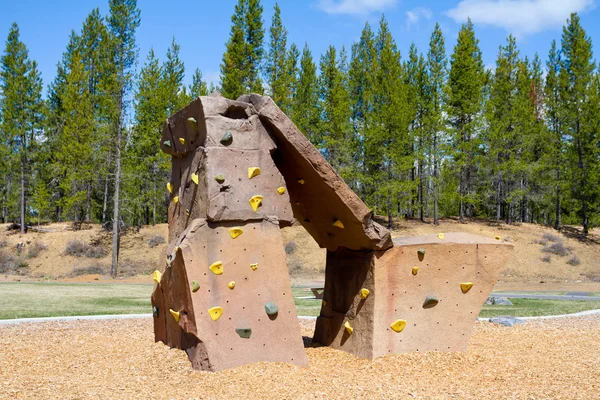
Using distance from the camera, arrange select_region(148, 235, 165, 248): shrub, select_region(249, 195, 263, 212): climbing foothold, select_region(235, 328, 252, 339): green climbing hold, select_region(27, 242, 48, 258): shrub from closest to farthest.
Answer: select_region(235, 328, 252, 339): green climbing hold, select_region(249, 195, 263, 212): climbing foothold, select_region(27, 242, 48, 258): shrub, select_region(148, 235, 165, 248): shrub

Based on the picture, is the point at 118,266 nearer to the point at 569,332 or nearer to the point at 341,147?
the point at 341,147

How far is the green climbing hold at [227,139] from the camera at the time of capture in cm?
610

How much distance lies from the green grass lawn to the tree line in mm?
11959

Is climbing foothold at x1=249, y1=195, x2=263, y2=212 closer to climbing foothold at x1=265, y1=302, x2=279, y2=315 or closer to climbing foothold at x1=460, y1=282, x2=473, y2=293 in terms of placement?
climbing foothold at x1=265, y1=302, x2=279, y2=315

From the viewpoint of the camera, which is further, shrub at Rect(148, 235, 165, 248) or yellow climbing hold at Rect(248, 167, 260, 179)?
shrub at Rect(148, 235, 165, 248)

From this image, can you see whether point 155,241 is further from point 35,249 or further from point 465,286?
point 465,286

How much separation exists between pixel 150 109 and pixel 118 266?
834 cm

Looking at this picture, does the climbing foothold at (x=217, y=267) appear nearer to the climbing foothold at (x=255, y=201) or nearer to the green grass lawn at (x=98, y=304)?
the climbing foothold at (x=255, y=201)

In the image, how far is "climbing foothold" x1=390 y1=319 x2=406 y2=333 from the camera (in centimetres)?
675

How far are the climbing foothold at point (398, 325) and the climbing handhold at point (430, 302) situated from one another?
1.24 ft

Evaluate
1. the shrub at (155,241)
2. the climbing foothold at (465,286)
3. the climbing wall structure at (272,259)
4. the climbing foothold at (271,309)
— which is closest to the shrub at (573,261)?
the shrub at (155,241)

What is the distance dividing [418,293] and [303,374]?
6.47ft

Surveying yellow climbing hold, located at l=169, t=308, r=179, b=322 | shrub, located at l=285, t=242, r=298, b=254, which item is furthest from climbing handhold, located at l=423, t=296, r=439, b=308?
shrub, located at l=285, t=242, r=298, b=254

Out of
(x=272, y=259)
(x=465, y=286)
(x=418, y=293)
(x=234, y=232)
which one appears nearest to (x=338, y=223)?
(x=272, y=259)
